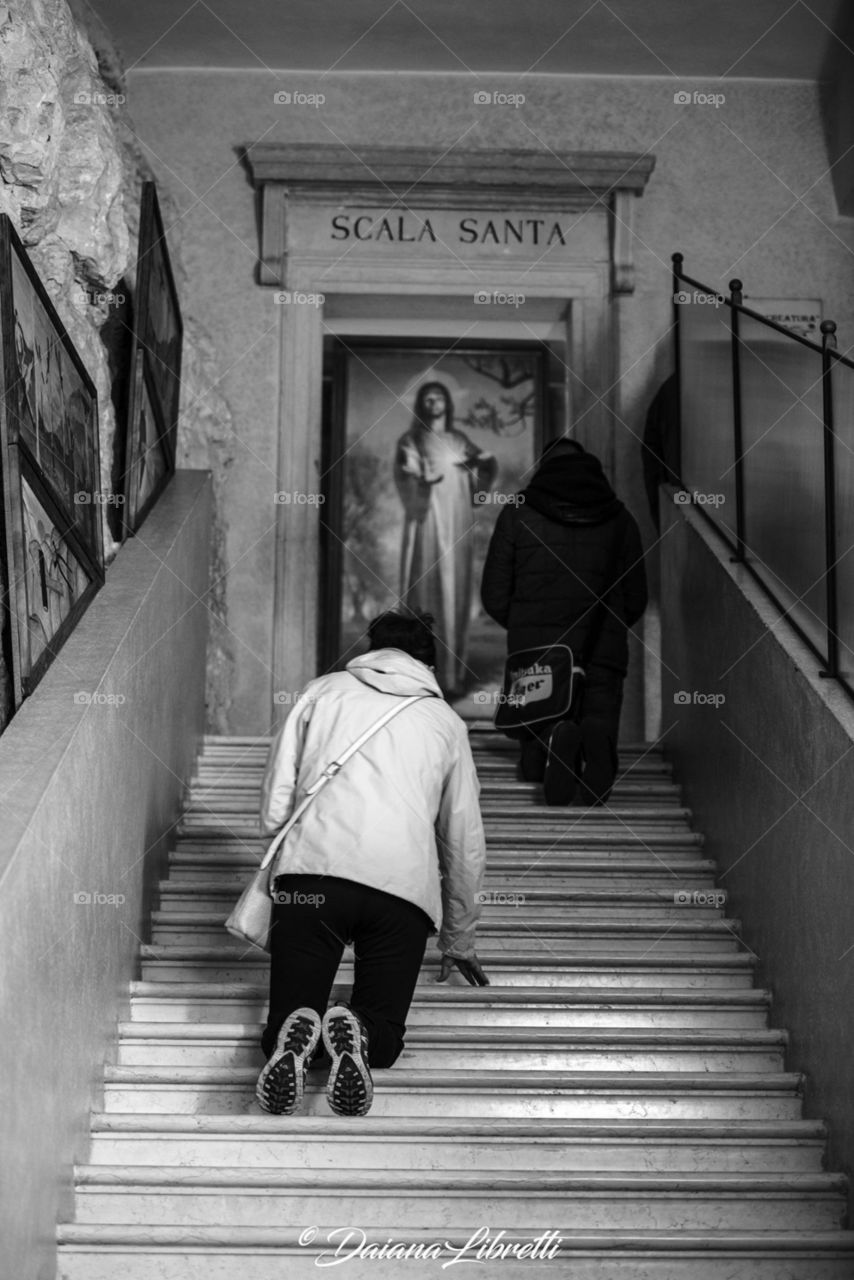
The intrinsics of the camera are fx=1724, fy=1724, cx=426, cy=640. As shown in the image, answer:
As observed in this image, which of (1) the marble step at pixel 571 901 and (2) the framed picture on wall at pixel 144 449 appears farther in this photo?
(2) the framed picture on wall at pixel 144 449

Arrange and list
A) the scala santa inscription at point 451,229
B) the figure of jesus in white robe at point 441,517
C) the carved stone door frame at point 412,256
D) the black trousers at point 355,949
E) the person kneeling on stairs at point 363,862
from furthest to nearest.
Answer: the figure of jesus in white robe at point 441,517 < the scala santa inscription at point 451,229 < the carved stone door frame at point 412,256 < the black trousers at point 355,949 < the person kneeling on stairs at point 363,862

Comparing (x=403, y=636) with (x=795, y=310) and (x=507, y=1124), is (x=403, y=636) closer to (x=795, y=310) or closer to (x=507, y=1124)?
(x=507, y=1124)

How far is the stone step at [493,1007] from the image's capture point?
5.00 meters

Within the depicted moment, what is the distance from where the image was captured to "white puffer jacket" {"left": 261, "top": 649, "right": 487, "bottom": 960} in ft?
14.7

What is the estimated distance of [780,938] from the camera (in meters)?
5.15

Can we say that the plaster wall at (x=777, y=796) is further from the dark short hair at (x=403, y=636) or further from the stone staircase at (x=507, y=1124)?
the dark short hair at (x=403, y=636)

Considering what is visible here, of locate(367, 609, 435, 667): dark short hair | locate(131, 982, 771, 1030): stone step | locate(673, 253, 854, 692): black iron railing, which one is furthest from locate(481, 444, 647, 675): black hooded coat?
locate(131, 982, 771, 1030): stone step

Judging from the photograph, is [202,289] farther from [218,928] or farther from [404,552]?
[218,928]

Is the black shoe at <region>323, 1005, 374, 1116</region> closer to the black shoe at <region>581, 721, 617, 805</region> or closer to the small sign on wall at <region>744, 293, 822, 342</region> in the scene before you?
the black shoe at <region>581, 721, 617, 805</region>

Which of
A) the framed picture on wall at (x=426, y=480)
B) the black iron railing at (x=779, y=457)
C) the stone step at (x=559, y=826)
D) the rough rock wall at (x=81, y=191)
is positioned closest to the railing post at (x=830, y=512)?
the black iron railing at (x=779, y=457)

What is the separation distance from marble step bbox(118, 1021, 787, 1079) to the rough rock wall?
3.92 ft

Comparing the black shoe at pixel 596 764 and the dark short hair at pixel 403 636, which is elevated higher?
the dark short hair at pixel 403 636

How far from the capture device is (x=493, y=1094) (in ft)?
15.1

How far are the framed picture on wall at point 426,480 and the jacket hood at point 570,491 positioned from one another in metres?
2.51
